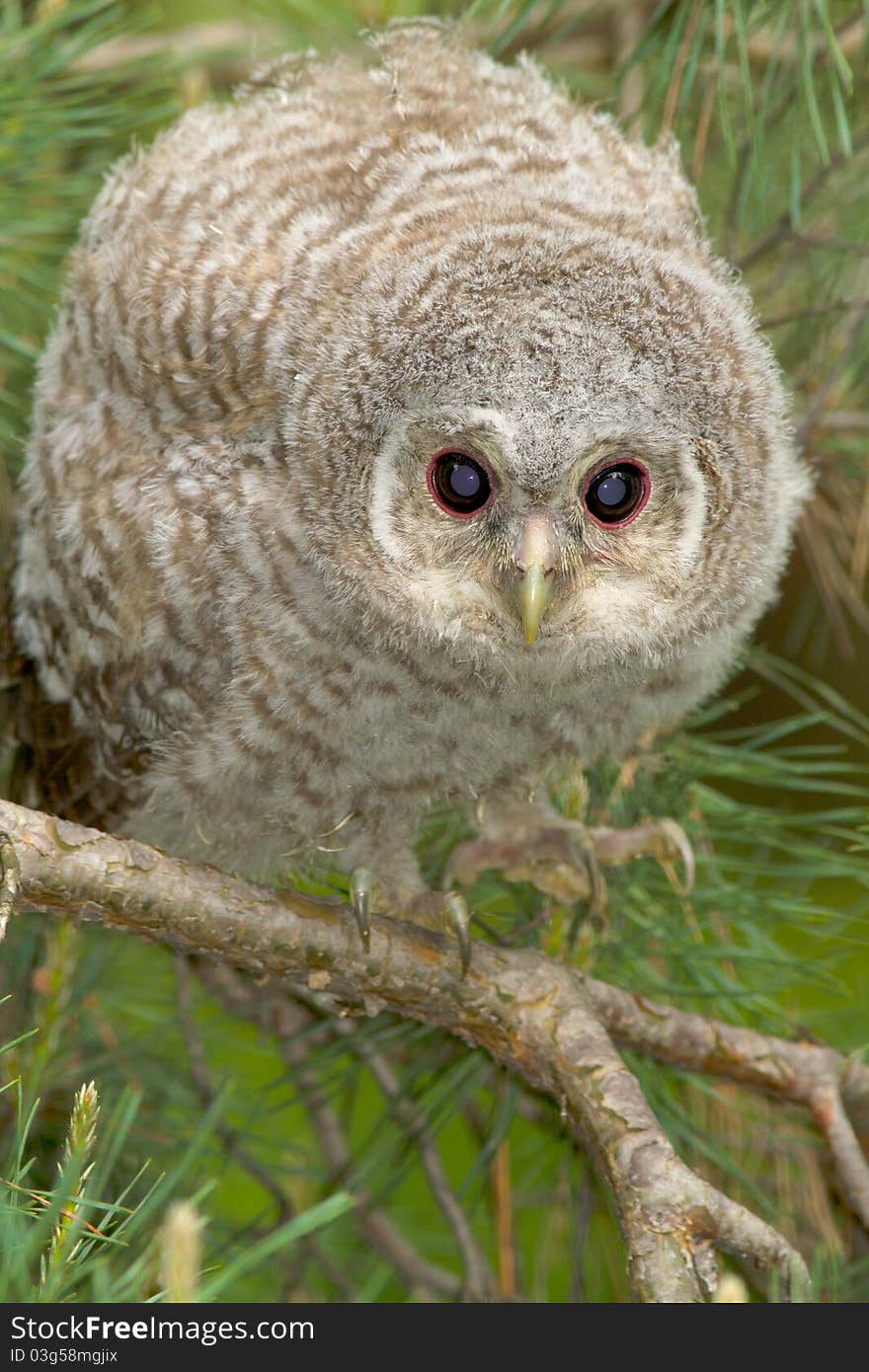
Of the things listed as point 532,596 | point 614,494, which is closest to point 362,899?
point 532,596

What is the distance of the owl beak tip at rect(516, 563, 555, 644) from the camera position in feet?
5.16

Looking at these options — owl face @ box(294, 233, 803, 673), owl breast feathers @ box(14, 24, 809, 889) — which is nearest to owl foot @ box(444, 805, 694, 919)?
owl breast feathers @ box(14, 24, 809, 889)

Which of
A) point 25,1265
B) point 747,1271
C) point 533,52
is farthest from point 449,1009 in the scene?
point 533,52

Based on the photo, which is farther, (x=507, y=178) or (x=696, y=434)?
(x=507, y=178)

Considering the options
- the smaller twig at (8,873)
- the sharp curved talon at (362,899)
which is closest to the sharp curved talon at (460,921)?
the sharp curved talon at (362,899)

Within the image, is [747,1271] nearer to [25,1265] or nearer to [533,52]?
[25,1265]

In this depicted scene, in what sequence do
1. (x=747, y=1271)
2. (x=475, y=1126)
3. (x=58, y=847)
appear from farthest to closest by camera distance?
(x=475, y=1126) → (x=747, y=1271) → (x=58, y=847)

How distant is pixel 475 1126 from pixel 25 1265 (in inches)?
53.5

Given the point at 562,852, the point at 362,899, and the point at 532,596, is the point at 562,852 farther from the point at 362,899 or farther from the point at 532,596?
the point at 532,596

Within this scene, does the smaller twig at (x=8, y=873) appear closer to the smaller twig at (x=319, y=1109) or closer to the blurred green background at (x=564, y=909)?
the blurred green background at (x=564, y=909)

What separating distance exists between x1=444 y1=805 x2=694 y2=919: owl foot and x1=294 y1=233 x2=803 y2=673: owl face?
37cm

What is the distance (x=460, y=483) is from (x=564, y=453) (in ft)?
0.43

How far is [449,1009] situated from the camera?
5.69 ft

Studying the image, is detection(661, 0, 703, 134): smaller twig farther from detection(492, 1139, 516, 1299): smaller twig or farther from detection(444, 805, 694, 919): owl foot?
detection(492, 1139, 516, 1299): smaller twig
